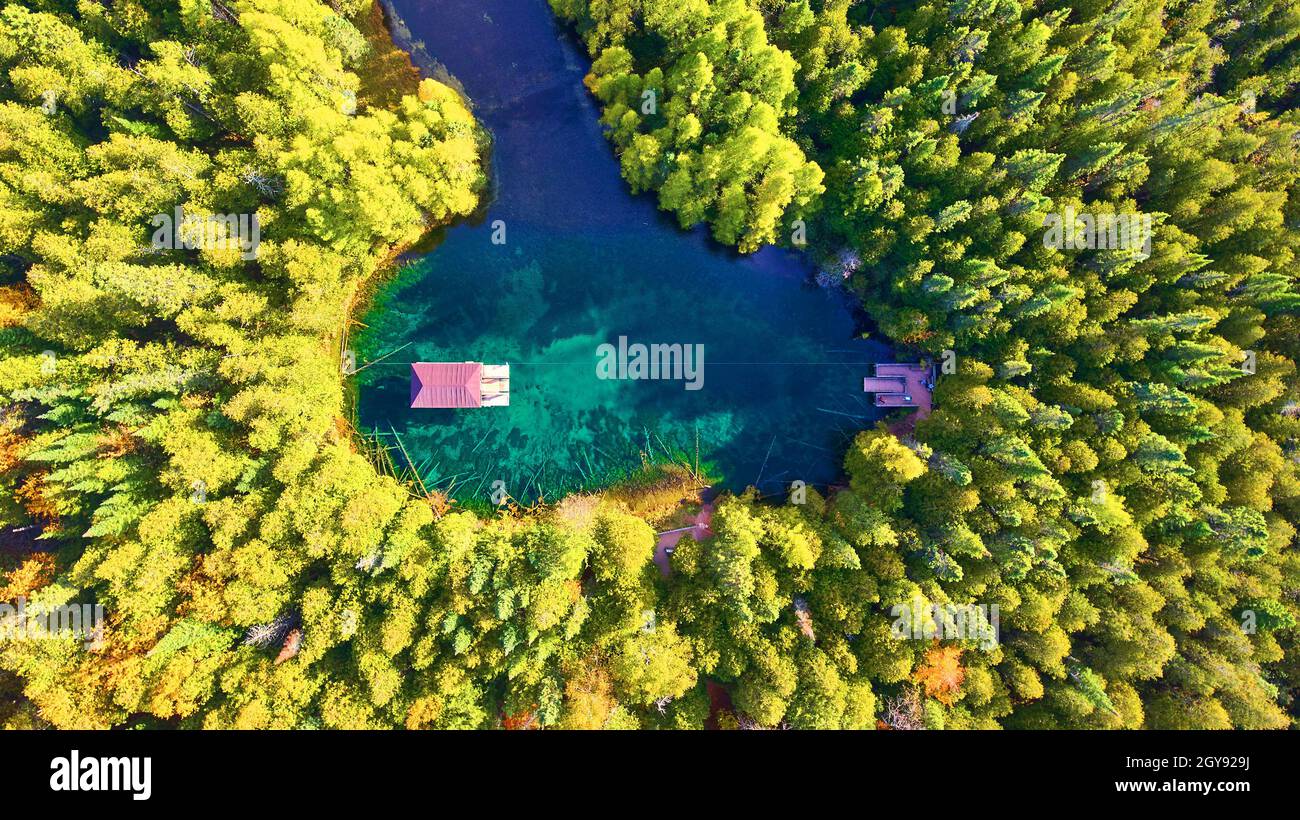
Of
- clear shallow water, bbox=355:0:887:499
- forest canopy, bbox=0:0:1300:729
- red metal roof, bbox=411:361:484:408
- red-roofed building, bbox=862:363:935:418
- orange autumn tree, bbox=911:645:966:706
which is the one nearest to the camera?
forest canopy, bbox=0:0:1300:729

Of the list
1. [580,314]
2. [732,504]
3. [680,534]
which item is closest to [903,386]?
[732,504]

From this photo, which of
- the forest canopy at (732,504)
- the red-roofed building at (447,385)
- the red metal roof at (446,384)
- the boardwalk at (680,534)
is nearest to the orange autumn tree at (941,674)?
the forest canopy at (732,504)

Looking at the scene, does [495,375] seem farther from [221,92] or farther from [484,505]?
[221,92]

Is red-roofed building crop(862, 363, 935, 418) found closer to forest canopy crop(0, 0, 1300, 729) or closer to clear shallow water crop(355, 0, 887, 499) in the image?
clear shallow water crop(355, 0, 887, 499)

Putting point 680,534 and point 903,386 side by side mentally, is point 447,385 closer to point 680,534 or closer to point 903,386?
point 680,534

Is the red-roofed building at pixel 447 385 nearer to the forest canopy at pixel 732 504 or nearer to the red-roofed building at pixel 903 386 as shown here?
the forest canopy at pixel 732 504

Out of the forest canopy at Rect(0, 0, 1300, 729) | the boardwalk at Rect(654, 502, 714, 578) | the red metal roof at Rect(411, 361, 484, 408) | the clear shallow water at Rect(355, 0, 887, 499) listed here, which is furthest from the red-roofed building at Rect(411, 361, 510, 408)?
the boardwalk at Rect(654, 502, 714, 578)
